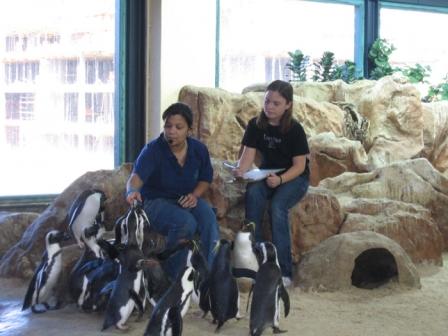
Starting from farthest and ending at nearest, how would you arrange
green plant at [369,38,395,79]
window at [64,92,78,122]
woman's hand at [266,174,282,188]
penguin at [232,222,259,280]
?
green plant at [369,38,395,79] < window at [64,92,78,122] < woman's hand at [266,174,282,188] < penguin at [232,222,259,280]

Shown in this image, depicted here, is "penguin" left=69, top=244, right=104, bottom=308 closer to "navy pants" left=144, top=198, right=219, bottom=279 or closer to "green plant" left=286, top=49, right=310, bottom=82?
"navy pants" left=144, top=198, right=219, bottom=279

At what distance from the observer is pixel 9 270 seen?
525 cm

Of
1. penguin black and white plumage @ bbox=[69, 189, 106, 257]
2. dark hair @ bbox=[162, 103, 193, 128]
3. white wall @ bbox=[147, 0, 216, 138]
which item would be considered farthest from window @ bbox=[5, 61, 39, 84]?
dark hair @ bbox=[162, 103, 193, 128]

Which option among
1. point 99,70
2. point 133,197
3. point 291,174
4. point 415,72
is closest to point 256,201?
point 291,174

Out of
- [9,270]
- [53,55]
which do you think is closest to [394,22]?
[53,55]

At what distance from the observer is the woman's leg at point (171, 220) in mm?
4582

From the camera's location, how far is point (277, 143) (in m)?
5.18

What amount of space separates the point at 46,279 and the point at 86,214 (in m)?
0.64

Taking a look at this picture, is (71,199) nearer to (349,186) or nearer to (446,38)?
(349,186)

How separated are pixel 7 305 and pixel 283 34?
7.32 m

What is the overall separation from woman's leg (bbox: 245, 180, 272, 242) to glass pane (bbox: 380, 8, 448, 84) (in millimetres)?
7769

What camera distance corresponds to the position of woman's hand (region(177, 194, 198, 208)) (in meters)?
4.69

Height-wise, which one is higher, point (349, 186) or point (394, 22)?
point (394, 22)

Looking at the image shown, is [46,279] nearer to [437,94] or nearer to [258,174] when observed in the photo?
[258,174]
